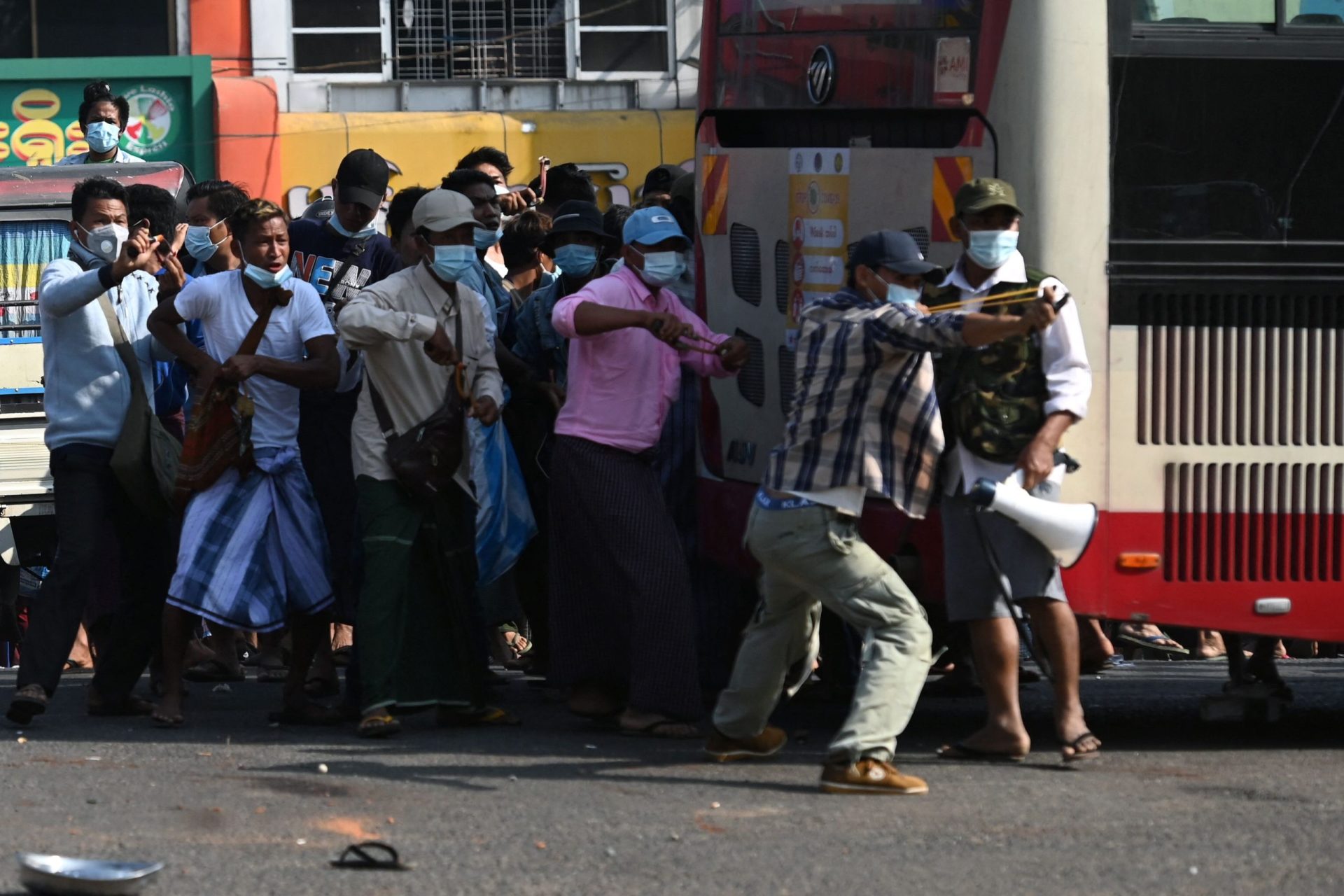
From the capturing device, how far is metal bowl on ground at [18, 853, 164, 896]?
5023 mm

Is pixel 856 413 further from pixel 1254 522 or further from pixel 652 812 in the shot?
pixel 1254 522

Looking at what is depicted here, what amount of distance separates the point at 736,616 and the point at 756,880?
3258 mm

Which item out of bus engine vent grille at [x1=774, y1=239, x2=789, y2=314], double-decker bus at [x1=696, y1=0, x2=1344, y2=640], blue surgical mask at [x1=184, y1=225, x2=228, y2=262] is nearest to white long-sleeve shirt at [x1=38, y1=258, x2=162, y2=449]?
blue surgical mask at [x1=184, y1=225, x2=228, y2=262]

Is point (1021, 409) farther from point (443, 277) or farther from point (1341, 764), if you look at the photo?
point (443, 277)

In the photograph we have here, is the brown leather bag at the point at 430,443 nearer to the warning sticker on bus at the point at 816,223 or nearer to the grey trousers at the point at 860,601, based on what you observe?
the warning sticker on bus at the point at 816,223

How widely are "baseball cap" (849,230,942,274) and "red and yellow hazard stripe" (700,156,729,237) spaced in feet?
5.36

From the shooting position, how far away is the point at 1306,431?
7195mm

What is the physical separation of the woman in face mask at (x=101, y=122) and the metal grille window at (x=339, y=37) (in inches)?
375

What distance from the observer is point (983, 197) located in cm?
676

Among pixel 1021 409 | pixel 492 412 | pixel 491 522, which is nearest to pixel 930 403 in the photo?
pixel 1021 409

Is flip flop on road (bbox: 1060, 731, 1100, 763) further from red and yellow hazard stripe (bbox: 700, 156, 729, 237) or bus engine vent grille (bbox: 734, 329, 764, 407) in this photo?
red and yellow hazard stripe (bbox: 700, 156, 729, 237)

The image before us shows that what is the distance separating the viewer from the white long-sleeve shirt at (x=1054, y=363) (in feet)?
22.2

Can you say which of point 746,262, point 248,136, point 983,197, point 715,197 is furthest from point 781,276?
point 248,136

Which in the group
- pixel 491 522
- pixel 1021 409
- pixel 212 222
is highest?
pixel 212 222
